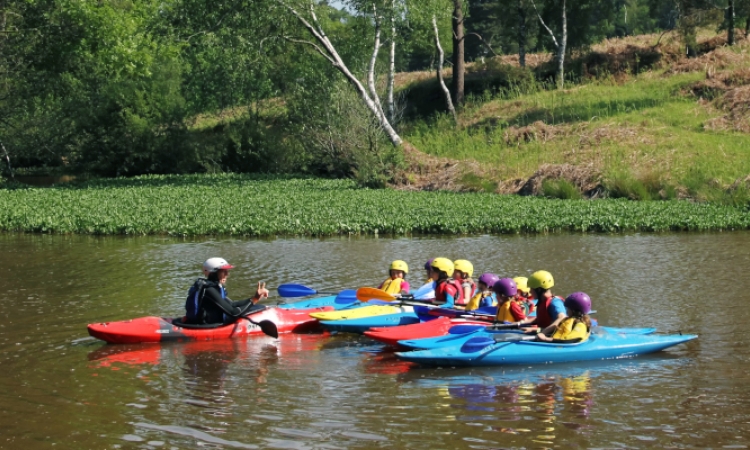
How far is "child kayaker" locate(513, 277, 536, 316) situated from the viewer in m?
12.1

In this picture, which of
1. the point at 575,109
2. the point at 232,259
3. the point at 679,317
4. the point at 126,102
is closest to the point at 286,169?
the point at 126,102

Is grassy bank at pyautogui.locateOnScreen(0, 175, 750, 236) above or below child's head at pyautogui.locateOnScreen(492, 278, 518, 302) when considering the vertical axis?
above

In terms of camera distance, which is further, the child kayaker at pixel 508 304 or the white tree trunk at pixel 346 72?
the white tree trunk at pixel 346 72

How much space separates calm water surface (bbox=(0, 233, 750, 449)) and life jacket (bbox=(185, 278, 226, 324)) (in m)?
0.44

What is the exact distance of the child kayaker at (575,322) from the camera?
10.5 meters

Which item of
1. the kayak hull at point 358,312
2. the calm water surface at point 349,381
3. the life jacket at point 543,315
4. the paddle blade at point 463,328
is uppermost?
the life jacket at point 543,315

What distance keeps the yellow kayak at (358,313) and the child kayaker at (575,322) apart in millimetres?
2594

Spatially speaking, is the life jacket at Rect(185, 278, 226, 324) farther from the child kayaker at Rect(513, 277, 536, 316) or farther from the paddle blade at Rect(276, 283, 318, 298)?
the child kayaker at Rect(513, 277, 536, 316)

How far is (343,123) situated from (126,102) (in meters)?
14.5

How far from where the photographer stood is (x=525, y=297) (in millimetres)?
12305

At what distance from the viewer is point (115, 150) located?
149 feet

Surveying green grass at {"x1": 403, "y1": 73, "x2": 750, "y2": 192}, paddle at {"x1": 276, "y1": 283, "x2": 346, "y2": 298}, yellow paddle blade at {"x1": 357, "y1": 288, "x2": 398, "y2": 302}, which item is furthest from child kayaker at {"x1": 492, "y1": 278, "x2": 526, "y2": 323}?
green grass at {"x1": 403, "y1": 73, "x2": 750, "y2": 192}

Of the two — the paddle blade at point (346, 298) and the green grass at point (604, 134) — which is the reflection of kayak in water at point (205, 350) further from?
the green grass at point (604, 134)

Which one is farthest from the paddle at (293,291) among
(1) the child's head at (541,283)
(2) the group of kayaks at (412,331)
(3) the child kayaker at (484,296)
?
(1) the child's head at (541,283)
